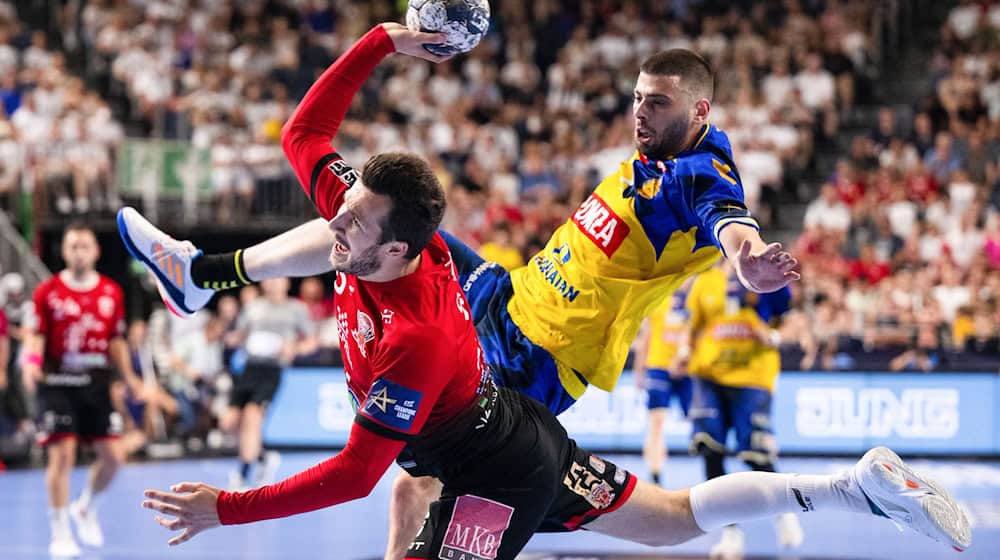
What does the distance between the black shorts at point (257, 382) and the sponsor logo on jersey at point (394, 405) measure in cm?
724

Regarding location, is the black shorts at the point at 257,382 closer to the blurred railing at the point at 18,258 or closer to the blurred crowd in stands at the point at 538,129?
the blurred crowd in stands at the point at 538,129

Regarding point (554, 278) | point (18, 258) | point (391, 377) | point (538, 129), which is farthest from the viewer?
point (538, 129)

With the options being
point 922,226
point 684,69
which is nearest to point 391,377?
point 684,69

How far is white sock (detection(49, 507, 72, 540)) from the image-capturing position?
28.2 feet

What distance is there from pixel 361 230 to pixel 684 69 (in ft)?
6.11

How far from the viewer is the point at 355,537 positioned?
9.15 m

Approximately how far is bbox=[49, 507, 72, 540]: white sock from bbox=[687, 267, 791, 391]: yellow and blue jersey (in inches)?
183

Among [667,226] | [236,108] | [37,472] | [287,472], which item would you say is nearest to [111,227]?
[236,108]

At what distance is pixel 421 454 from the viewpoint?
15.1ft

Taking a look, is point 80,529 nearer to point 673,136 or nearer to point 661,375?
point 661,375

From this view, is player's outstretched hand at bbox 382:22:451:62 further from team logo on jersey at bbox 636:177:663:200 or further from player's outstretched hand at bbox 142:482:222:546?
player's outstretched hand at bbox 142:482:222:546

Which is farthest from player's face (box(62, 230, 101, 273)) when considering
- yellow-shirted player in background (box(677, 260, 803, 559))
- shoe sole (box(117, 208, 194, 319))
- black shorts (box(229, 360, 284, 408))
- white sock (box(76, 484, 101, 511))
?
yellow-shirted player in background (box(677, 260, 803, 559))

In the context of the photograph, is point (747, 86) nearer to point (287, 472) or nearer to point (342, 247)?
point (287, 472)

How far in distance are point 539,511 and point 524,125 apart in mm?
14607
